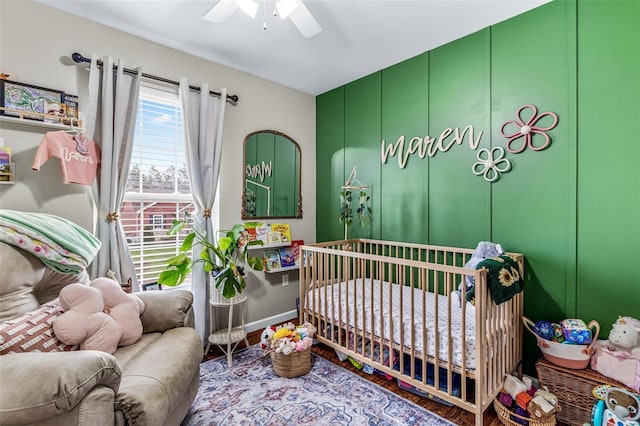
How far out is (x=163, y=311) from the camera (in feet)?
5.72

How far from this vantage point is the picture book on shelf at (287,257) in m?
3.09

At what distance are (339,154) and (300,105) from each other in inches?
28.7

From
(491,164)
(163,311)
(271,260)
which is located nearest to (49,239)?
(163,311)

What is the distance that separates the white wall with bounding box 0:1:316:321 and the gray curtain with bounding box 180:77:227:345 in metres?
0.18

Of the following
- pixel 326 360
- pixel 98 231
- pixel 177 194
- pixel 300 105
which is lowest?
pixel 326 360

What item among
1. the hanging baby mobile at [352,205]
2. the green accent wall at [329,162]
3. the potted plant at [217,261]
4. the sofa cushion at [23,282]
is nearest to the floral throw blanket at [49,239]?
the sofa cushion at [23,282]

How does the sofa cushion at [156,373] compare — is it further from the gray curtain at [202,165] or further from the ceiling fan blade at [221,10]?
the ceiling fan blade at [221,10]

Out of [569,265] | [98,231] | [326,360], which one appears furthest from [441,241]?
[98,231]

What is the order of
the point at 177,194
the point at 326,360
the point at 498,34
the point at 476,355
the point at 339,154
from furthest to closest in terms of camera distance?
1. the point at 339,154
2. the point at 177,194
3. the point at 326,360
4. the point at 498,34
5. the point at 476,355

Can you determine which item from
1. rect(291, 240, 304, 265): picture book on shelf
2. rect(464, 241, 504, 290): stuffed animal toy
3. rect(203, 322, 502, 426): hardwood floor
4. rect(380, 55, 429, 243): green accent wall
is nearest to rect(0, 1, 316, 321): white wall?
rect(291, 240, 304, 265): picture book on shelf

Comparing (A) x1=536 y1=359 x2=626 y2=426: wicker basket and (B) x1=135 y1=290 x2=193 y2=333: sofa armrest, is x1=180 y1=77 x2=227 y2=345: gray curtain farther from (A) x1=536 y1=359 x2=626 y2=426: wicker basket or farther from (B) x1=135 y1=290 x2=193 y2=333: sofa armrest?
(A) x1=536 y1=359 x2=626 y2=426: wicker basket

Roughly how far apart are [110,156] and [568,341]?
307 cm

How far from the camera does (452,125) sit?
242 centimetres

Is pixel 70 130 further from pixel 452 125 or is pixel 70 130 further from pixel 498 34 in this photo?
pixel 498 34
